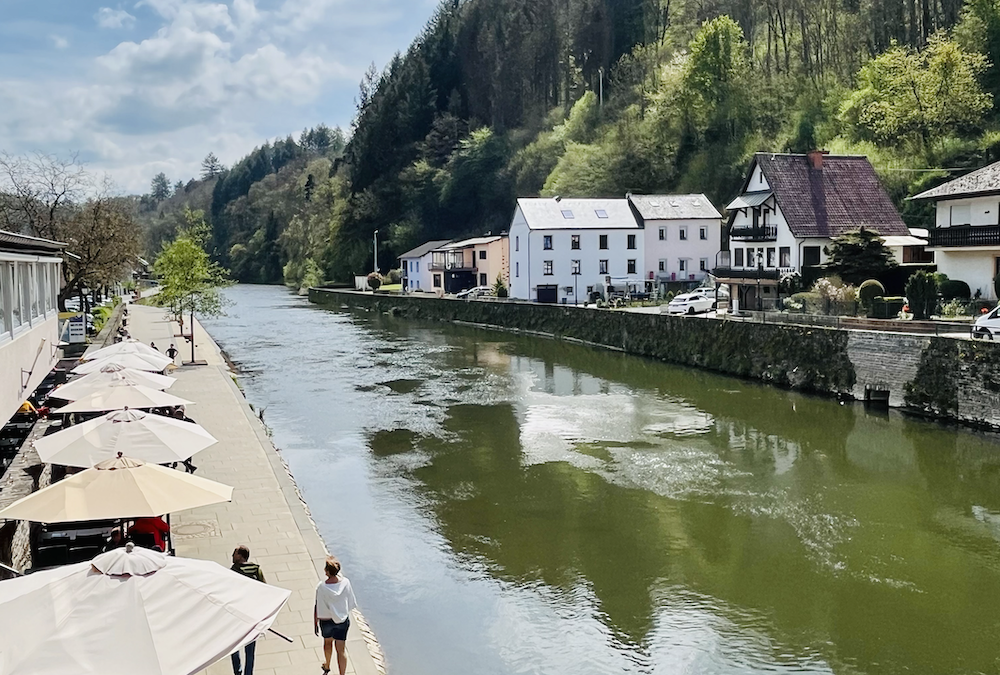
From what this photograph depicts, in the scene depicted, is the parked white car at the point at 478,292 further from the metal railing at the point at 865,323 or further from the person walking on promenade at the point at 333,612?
the person walking on promenade at the point at 333,612

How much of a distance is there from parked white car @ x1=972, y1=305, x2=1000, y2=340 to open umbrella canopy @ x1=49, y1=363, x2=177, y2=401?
21.6 metres

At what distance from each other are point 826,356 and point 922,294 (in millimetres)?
5660

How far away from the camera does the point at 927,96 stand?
51.9m

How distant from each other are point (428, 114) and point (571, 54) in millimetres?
21620

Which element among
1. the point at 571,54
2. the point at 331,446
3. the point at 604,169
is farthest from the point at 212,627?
the point at 571,54

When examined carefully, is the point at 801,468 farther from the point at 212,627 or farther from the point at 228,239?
the point at 228,239

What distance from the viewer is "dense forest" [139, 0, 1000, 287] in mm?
53094

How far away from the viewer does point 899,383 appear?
26.3 metres

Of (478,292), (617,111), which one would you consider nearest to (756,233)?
(478,292)

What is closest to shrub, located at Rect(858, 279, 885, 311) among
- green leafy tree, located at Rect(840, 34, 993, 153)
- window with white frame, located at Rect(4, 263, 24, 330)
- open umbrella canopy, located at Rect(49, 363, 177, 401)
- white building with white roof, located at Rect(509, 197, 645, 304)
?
green leafy tree, located at Rect(840, 34, 993, 153)

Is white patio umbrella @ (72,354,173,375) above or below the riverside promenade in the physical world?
above

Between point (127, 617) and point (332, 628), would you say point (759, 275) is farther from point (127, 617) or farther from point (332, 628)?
point (127, 617)

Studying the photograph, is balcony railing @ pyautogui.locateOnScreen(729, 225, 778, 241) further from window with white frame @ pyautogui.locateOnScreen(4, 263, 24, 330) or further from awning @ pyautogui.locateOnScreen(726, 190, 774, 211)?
window with white frame @ pyautogui.locateOnScreen(4, 263, 24, 330)

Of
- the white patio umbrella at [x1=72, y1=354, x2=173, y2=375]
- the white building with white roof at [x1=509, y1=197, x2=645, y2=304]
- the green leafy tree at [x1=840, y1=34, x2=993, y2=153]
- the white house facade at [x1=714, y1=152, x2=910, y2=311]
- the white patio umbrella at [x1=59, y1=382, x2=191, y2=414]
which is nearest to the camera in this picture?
the white patio umbrella at [x1=59, y1=382, x2=191, y2=414]
